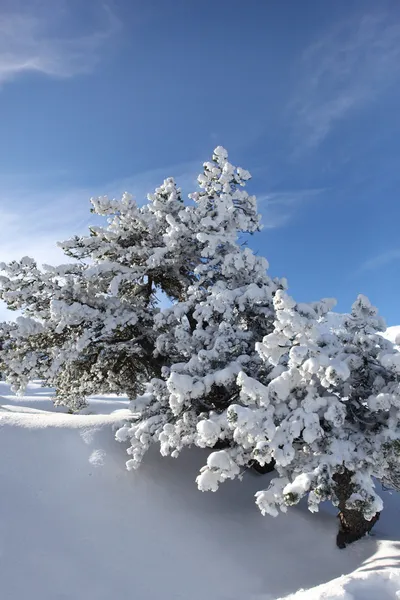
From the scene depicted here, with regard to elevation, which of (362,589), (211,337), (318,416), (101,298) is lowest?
(362,589)

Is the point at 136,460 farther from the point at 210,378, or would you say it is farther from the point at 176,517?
the point at 210,378

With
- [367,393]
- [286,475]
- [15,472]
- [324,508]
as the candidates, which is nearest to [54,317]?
[15,472]

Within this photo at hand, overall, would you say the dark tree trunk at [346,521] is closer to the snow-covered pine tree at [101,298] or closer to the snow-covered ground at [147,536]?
the snow-covered ground at [147,536]

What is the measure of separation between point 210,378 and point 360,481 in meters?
3.10

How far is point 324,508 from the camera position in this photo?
10.6m

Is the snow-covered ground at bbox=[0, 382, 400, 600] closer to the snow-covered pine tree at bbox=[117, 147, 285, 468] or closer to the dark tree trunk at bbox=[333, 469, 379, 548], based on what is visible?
the dark tree trunk at bbox=[333, 469, 379, 548]

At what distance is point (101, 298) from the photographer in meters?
11.3

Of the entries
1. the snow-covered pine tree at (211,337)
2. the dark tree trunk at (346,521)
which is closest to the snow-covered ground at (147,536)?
the dark tree trunk at (346,521)

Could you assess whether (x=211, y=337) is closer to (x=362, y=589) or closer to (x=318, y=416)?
(x=318, y=416)

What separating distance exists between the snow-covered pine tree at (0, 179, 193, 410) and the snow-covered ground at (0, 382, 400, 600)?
6.26 feet

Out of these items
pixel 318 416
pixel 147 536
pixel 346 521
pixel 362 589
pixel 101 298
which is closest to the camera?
pixel 362 589

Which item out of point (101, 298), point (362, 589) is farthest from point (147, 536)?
point (101, 298)

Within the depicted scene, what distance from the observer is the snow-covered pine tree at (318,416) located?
6719mm

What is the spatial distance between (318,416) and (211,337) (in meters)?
3.15
